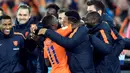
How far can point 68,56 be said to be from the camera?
10211 mm

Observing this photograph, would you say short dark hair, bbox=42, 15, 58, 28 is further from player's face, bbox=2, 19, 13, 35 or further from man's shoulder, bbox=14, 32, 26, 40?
man's shoulder, bbox=14, 32, 26, 40

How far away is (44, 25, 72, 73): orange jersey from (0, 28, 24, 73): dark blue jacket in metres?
1.07

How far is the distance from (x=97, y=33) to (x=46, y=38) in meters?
0.78

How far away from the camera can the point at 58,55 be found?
1012 centimetres

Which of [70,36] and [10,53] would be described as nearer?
[70,36]

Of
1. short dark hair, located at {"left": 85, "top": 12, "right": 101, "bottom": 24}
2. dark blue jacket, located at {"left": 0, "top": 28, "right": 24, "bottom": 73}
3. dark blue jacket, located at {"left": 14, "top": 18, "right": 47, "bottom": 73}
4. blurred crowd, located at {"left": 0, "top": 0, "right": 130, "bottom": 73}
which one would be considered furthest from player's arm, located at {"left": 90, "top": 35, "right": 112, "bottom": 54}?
dark blue jacket, located at {"left": 0, "top": 28, "right": 24, "bottom": 73}

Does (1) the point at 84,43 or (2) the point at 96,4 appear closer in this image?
(1) the point at 84,43

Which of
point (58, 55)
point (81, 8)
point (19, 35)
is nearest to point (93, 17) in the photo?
point (58, 55)

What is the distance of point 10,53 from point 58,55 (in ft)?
4.03

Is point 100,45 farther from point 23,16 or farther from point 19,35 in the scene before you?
point 23,16

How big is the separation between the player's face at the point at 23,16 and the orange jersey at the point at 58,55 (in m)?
1.76

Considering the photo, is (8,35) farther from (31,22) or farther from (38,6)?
(38,6)

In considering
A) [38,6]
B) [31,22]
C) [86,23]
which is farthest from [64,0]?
[86,23]

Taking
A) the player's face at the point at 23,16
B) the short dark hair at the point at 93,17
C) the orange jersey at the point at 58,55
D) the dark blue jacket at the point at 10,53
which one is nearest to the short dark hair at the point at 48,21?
the orange jersey at the point at 58,55
